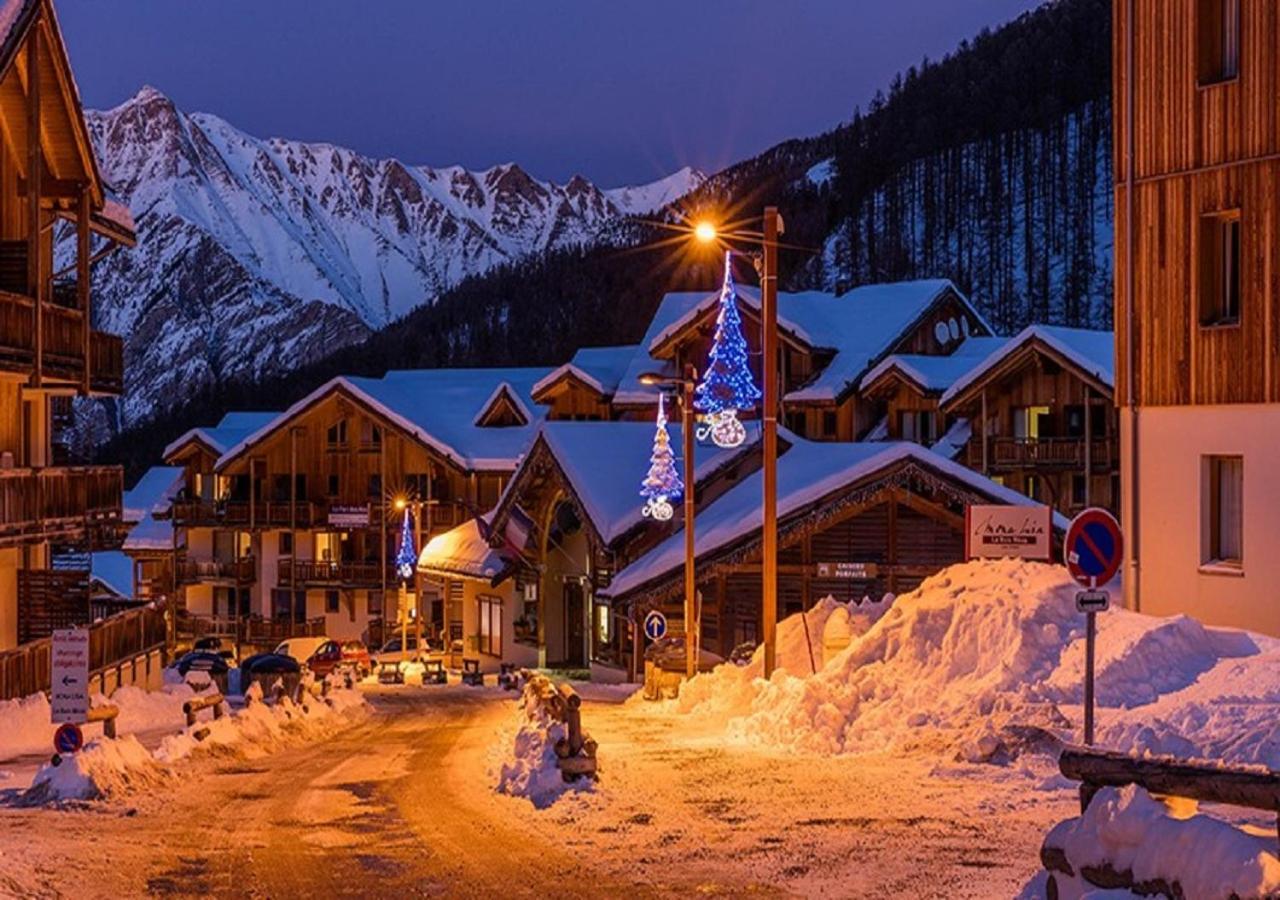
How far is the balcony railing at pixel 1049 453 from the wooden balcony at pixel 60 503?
111 ft

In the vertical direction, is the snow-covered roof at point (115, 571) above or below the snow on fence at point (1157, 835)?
below

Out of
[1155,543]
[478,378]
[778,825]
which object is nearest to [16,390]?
[1155,543]

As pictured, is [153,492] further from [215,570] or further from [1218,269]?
[1218,269]

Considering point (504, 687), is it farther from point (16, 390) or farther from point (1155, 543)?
point (1155, 543)

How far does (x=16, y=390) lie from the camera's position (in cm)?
3866

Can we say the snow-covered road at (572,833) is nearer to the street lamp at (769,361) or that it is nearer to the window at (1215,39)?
the street lamp at (769,361)

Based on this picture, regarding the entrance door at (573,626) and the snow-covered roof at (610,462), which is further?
the entrance door at (573,626)

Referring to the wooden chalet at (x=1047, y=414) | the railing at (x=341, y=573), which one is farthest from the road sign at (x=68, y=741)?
the railing at (x=341, y=573)

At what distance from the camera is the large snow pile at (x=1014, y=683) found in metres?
18.5

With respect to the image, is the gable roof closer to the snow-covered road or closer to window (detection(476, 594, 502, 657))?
window (detection(476, 594, 502, 657))

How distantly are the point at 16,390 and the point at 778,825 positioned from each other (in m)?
26.7

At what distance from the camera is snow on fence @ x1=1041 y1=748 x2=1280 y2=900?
29.4 ft

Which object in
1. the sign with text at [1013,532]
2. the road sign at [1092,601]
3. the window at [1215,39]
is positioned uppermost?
the window at [1215,39]

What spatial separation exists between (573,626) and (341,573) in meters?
24.6
